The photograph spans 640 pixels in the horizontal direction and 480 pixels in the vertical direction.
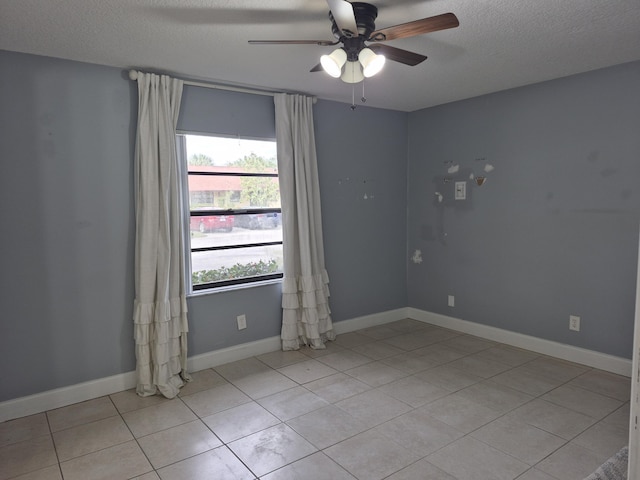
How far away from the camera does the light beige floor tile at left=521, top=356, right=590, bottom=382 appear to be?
3303 mm

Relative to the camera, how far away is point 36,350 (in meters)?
2.86

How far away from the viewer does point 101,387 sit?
3096 millimetres

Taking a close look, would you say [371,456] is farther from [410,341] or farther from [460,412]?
[410,341]

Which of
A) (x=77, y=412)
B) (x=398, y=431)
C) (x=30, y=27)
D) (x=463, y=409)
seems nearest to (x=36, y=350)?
(x=77, y=412)

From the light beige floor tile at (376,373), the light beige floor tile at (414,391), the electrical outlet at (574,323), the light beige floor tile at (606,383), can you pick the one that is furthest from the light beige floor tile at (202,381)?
the electrical outlet at (574,323)

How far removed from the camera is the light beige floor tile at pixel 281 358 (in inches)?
144

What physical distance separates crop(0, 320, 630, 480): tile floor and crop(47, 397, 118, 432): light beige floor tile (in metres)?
0.01

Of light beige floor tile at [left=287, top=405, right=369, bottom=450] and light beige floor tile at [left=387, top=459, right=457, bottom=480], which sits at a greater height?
light beige floor tile at [left=287, top=405, right=369, bottom=450]

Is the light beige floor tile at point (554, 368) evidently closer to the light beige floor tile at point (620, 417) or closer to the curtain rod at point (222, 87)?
the light beige floor tile at point (620, 417)

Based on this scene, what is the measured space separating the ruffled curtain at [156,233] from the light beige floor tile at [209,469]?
85cm

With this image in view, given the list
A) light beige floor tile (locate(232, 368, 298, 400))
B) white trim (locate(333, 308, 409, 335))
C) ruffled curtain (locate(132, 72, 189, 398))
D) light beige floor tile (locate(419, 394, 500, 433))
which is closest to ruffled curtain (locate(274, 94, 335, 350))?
white trim (locate(333, 308, 409, 335))

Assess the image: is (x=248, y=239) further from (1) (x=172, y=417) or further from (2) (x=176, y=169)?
(1) (x=172, y=417)

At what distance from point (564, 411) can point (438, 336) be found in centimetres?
157

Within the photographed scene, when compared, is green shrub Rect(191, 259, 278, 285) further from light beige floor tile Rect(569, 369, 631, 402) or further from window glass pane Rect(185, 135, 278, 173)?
light beige floor tile Rect(569, 369, 631, 402)
